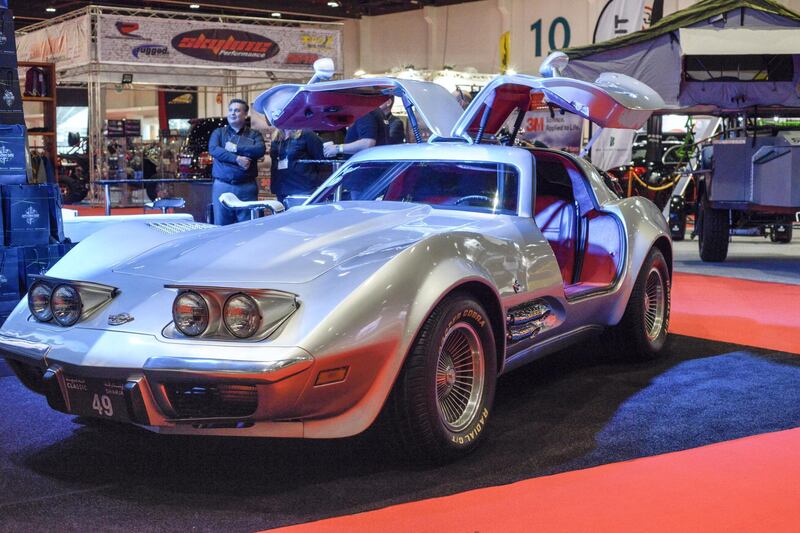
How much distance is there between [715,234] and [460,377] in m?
8.56

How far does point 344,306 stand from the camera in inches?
125

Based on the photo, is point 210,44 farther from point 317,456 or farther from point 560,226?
point 317,456

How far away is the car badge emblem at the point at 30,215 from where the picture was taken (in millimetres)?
5813

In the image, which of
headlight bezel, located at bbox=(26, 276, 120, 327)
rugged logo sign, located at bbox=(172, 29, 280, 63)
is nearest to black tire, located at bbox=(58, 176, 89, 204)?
rugged logo sign, located at bbox=(172, 29, 280, 63)

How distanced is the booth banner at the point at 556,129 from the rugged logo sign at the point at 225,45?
5.97 meters

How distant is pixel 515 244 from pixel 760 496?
147 centimetres

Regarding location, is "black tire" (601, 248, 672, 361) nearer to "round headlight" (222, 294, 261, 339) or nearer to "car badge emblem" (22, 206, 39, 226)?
"round headlight" (222, 294, 261, 339)

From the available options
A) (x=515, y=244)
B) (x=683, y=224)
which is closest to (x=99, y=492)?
(x=515, y=244)

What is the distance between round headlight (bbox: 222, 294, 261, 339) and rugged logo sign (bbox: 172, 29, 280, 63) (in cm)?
1851

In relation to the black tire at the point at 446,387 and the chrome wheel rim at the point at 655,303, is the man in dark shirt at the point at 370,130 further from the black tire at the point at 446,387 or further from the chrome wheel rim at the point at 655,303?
the black tire at the point at 446,387

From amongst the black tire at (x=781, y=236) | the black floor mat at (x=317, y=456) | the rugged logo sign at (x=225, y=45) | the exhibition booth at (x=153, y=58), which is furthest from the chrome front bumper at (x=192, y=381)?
the rugged logo sign at (x=225, y=45)

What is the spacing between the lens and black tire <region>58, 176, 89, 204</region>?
22.3 m

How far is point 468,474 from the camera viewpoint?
11.4ft

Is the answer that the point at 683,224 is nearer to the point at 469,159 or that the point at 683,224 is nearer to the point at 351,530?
the point at 469,159
